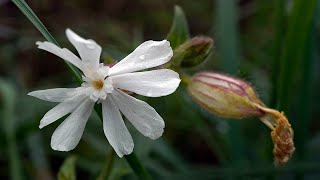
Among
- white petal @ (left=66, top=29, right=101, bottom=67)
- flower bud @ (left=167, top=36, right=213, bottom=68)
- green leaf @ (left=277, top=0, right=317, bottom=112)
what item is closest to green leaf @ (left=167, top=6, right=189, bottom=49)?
flower bud @ (left=167, top=36, right=213, bottom=68)

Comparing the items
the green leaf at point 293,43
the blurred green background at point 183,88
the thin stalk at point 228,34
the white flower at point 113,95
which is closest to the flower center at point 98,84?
the white flower at point 113,95

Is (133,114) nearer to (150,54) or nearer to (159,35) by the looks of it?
(150,54)

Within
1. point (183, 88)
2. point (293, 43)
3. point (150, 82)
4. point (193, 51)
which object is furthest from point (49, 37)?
point (183, 88)

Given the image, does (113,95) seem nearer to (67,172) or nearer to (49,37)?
(49,37)

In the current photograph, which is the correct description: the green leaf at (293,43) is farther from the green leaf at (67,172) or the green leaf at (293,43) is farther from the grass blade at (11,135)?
the grass blade at (11,135)

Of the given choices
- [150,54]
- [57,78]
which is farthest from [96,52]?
[57,78]

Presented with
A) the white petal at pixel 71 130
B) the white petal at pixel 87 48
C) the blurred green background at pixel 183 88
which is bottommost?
the blurred green background at pixel 183 88

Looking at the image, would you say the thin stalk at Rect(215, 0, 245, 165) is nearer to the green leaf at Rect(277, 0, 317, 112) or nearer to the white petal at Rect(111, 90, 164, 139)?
the green leaf at Rect(277, 0, 317, 112)
